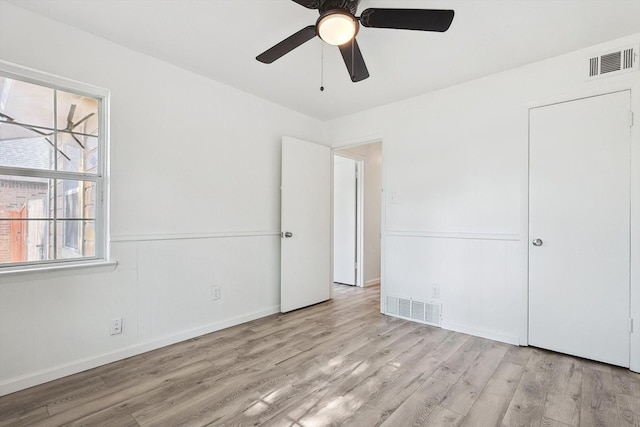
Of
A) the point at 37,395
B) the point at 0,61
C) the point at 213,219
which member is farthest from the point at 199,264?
the point at 0,61

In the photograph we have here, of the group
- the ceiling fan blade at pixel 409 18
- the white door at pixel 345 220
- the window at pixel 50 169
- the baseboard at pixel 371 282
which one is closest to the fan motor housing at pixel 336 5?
the ceiling fan blade at pixel 409 18

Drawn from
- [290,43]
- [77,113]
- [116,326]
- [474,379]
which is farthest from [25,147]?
[474,379]

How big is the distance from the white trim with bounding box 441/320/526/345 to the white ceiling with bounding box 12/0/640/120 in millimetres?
2442

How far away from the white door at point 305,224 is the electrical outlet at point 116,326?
64.6 inches

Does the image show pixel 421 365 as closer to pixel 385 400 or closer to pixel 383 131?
pixel 385 400

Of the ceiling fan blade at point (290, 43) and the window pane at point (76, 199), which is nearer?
the ceiling fan blade at point (290, 43)

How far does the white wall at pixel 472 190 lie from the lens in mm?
2686

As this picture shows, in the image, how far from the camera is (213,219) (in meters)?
3.11

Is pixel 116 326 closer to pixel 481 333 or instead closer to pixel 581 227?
pixel 481 333

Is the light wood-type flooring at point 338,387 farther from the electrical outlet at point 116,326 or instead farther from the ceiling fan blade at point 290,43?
the ceiling fan blade at point 290,43

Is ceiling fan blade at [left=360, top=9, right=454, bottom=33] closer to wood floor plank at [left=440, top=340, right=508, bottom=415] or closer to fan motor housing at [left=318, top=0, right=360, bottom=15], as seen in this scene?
fan motor housing at [left=318, top=0, right=360, bottom=15]

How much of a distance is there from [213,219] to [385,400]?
219cm

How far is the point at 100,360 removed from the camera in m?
2.36

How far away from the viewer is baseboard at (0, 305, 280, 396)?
2023 millimetres
